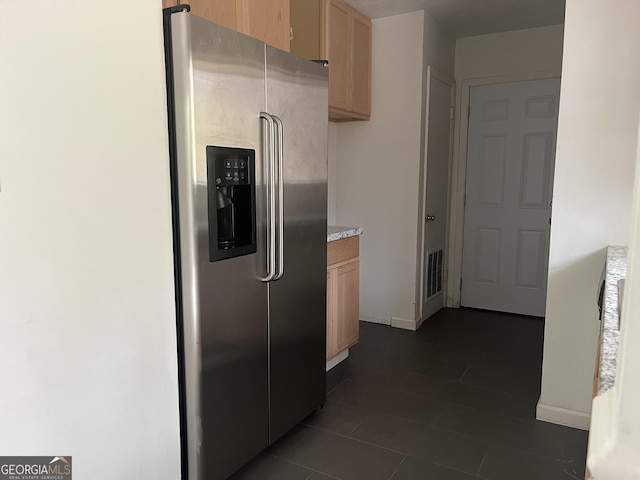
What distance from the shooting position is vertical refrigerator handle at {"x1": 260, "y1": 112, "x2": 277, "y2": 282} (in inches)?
72.4

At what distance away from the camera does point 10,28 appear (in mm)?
1102

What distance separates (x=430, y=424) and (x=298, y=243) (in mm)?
1150

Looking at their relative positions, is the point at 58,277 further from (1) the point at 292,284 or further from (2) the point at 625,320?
(2) the point at 625,320

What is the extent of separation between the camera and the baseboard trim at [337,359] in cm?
304

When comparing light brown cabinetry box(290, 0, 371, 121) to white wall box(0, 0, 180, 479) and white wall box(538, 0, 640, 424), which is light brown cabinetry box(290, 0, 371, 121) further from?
white wall box(0, 0, 180, 479)

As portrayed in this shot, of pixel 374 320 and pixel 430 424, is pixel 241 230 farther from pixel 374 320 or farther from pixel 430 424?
pixel 374 320

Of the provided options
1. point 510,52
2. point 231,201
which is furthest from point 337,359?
point 510,52

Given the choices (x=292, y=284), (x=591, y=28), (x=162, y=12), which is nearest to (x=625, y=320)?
(x=162, y=12)

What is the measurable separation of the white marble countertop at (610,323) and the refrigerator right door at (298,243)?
119 centimetres

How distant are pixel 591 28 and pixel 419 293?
7.48 ft

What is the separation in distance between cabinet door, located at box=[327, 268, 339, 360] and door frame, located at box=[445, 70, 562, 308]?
1961mm

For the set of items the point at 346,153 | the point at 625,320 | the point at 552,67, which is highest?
the point at 552,67

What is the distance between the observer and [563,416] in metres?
2.38

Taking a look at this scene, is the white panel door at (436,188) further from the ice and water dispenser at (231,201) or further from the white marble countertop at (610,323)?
the ice and water dispenser at (231,201)
